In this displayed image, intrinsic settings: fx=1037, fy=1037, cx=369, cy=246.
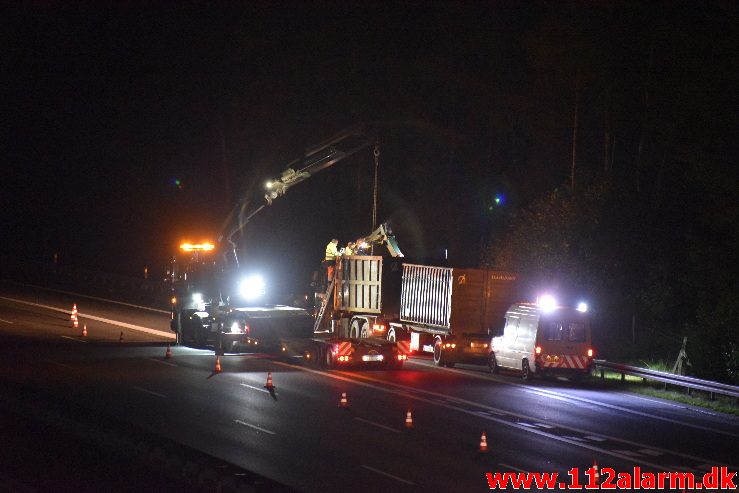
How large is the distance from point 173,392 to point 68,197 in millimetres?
66331

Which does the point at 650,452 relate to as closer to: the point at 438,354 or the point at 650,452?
the point at 650,452

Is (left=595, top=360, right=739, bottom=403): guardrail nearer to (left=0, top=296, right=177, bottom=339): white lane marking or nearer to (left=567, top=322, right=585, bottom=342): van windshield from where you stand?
(left=567, top=322, right=585, bottom=342): van windshield

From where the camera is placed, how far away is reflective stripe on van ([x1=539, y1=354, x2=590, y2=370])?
28.4 m

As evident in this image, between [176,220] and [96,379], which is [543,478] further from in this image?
[176,220]

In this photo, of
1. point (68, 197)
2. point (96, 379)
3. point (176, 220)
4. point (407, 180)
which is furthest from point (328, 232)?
point (96, 379)

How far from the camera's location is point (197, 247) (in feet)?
117

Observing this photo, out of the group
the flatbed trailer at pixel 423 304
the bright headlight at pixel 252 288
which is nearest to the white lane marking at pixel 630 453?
the flatbed trailer at pixel 423 304

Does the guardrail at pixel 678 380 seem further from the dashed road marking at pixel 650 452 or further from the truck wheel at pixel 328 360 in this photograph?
the dashed road marking at pixel 650 452

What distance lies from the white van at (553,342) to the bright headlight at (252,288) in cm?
886

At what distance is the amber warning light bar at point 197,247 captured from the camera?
116 ft

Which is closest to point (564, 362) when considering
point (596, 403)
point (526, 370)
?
point (526, 370)

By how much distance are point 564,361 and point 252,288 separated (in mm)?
10605

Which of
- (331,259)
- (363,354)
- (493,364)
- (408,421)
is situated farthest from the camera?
(331,259)

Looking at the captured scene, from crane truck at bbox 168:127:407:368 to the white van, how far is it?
3.60 meters
